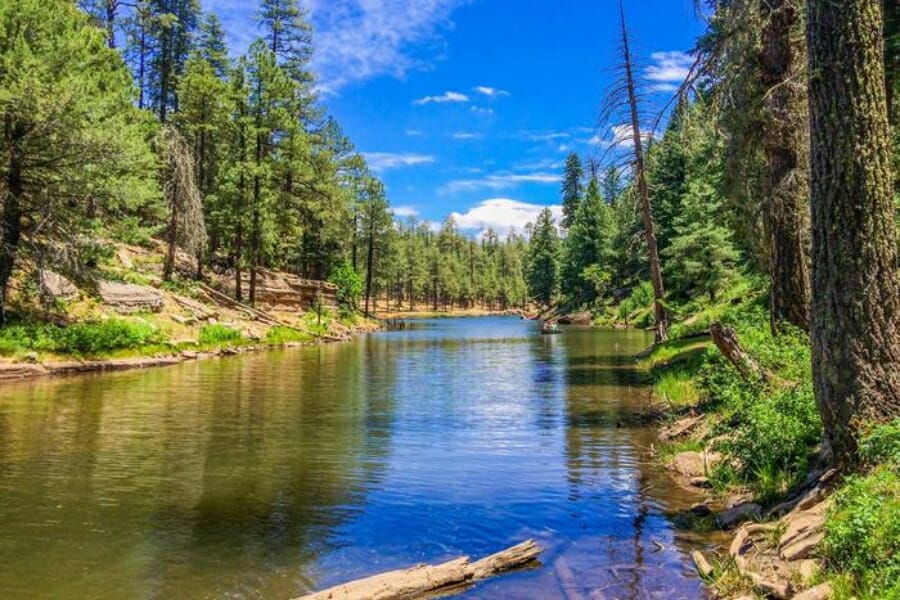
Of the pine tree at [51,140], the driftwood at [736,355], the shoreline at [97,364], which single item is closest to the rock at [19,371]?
the shoreline at [97,364]

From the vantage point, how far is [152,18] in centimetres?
5512

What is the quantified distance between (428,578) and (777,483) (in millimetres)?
4832

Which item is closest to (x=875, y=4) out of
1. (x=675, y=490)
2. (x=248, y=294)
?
(x=675, y=490)

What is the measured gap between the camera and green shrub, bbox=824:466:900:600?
4.71 metres

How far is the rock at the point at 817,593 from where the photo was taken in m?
4.98

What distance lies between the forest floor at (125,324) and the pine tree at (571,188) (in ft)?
247

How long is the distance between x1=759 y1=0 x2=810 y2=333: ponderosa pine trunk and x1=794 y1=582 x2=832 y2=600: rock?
1038 centimetres

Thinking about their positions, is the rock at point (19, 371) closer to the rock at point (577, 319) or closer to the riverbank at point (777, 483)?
the riverbank at point (777, 483)

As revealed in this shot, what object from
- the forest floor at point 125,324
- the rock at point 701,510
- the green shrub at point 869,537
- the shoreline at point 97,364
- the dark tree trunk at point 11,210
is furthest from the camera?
the forest floor at point 125,324

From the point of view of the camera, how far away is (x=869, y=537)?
5.05 meters

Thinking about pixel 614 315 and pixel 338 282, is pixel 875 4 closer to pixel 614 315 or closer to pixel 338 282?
pixel 338 282

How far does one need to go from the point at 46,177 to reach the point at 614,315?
52.8 meters

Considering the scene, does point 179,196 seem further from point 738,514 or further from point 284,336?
point 738,514

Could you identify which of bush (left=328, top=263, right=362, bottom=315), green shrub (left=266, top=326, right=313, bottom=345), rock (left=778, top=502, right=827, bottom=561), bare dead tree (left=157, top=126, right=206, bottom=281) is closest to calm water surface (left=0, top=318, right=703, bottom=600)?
rock (left=778, top=502, right=827, bottom=561)
